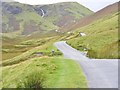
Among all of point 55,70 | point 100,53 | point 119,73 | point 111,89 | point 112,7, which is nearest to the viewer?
point 111,89

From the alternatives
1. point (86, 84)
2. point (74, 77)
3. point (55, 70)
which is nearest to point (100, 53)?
point (55, 70)

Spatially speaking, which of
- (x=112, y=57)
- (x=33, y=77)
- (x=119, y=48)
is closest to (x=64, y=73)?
(x=33, y=77)

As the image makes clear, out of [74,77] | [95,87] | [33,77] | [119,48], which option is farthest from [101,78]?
[119,48]

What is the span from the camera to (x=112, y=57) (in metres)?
41.5

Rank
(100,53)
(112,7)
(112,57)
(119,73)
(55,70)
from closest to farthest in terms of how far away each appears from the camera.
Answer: (119,73) < (55,70) < (112,57) < (100,53) < (112,7)

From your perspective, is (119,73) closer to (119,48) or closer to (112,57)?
(112,57)

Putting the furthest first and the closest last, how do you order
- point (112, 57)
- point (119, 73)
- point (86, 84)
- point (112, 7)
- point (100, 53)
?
point (112, 7) < point (100, 53) < point (112, 57) < point (119, 73) < point (86, 84)

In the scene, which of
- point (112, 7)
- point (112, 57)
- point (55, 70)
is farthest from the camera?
point (112, 7)

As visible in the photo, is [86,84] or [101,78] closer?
[86,84]

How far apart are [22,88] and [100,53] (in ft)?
89.7

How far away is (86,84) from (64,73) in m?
5.64

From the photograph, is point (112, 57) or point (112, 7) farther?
point (112, 7)

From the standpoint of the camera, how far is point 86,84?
21688 millimetres

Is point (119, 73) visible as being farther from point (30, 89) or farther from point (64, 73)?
point (30, 89)
